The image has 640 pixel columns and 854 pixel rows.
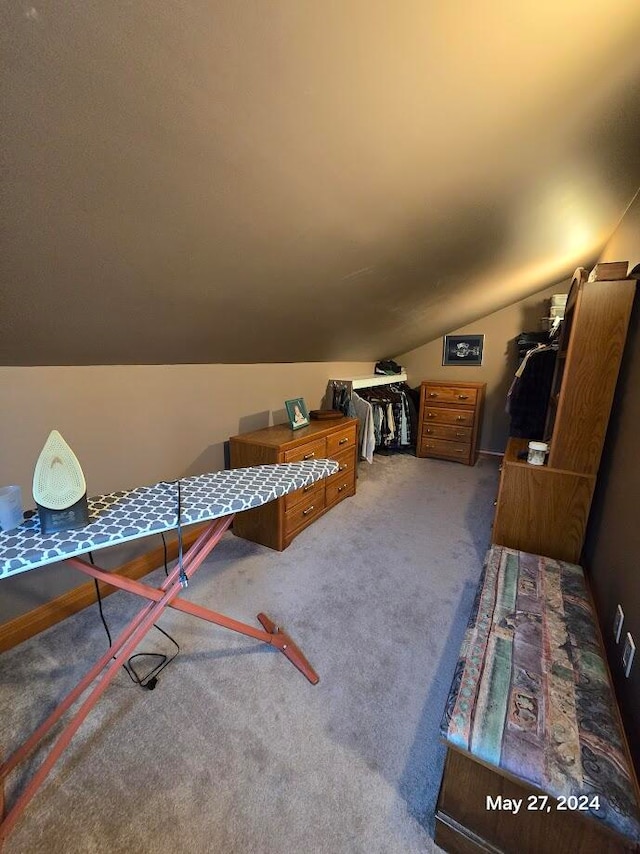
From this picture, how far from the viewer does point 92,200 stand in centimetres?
90

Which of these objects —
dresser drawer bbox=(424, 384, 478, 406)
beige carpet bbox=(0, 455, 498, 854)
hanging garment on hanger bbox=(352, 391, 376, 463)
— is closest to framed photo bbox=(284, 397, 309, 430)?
hanging garment on hanger bbox=(352, 391, 376, 463)

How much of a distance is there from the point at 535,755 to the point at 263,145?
5.93ft

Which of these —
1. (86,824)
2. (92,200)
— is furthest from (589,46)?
(86,824)

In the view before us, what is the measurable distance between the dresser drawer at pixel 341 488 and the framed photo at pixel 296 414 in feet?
1.79

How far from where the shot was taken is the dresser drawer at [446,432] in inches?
164

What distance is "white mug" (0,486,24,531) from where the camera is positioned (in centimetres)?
107

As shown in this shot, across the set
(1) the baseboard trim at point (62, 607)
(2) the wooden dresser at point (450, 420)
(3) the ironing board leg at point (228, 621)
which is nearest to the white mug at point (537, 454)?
(3) the ironing board leg at point (228, 621)

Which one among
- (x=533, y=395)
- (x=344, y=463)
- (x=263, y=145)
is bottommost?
(x=344, y=463)

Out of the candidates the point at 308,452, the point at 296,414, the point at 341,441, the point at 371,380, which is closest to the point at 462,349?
the point at 371,380

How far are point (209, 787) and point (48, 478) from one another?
1.09 meters

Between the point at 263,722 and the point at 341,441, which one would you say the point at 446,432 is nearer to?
the point at 341,441

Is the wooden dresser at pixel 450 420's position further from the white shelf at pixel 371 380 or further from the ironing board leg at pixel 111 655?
the ironing board leg at pixel 111 655

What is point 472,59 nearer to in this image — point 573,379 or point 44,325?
point 573,379

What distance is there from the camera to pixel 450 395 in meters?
4.18
